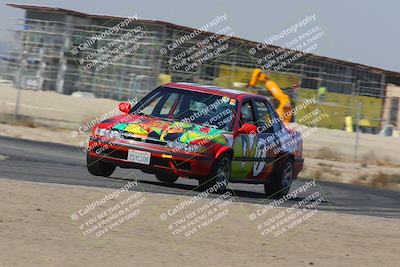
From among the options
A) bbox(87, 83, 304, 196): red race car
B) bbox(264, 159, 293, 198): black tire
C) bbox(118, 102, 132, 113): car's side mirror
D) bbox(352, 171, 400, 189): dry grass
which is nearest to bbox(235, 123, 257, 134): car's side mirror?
bbox(87, 83, 304, 196): red race car

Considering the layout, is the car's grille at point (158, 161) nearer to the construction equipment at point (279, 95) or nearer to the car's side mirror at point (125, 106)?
the car's side mirror at point (125, 106)

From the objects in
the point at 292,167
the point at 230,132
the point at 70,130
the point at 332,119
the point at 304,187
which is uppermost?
the point at 230,132

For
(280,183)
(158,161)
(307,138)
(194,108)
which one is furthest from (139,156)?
(307,138)

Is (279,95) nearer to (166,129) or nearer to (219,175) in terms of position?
(219,175)

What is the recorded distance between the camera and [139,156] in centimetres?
1198

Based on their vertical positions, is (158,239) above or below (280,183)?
above

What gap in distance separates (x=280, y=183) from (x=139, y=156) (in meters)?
2.71

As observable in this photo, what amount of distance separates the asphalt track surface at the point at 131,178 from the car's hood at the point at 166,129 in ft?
2.34

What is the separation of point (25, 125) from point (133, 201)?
49.8ft

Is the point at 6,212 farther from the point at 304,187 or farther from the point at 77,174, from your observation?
the point at 304,187

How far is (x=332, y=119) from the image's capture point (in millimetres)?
39000

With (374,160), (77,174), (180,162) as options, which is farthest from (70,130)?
(180,162)

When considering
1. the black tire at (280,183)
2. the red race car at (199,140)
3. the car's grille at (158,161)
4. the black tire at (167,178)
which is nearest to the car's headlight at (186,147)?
the red race car at (199,140)

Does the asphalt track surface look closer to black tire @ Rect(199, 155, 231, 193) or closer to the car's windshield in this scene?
black tire @ Rect(199, 155, 231, 193)
